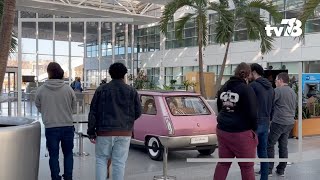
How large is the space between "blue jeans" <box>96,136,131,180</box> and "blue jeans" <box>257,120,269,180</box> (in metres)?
2.17

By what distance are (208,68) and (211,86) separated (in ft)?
21.2

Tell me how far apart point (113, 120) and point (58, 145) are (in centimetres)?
129

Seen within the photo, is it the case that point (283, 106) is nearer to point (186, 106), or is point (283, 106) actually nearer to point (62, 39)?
point (186, 106)

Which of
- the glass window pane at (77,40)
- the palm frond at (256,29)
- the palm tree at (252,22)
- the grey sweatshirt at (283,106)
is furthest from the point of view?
the glass window pane at (77,40)

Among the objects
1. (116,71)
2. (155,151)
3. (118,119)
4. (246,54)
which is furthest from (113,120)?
(246,54)

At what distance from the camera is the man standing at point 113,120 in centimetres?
475

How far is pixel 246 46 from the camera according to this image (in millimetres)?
27203

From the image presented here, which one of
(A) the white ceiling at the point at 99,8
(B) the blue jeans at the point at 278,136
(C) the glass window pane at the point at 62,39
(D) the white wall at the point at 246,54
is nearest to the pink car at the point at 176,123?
(B) the blue jeans at the point at 278,136

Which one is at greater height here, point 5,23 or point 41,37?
point 41,37

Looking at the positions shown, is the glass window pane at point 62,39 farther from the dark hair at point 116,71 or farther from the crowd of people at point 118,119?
the dark hair at point 116,71

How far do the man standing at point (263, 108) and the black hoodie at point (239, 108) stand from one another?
1064 mm

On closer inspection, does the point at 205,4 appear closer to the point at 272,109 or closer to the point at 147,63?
the point at 272,109

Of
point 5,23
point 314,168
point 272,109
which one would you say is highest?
point 5,23

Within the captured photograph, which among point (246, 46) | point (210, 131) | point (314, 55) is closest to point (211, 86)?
point (246, 46)
